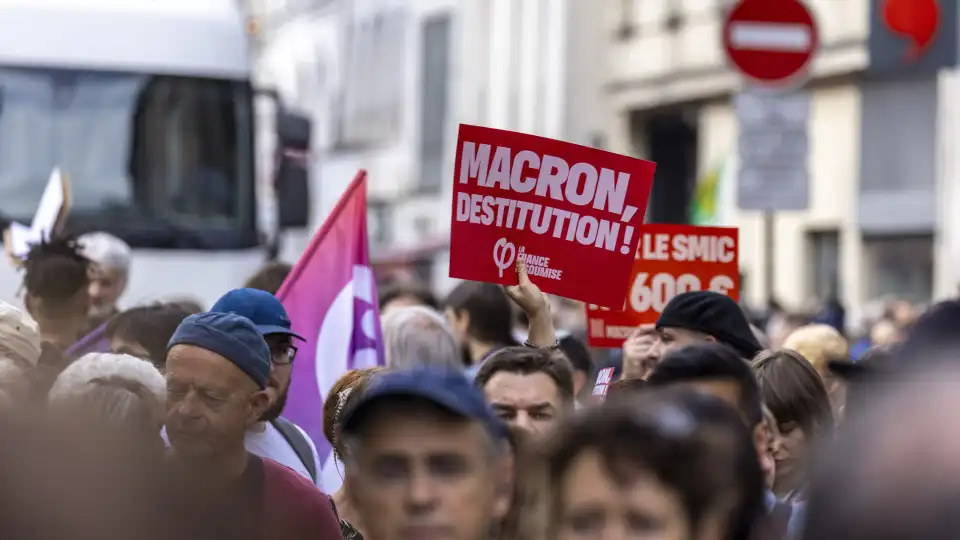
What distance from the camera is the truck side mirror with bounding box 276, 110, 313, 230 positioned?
15211 mm

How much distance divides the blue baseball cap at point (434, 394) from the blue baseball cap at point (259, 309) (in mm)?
2808

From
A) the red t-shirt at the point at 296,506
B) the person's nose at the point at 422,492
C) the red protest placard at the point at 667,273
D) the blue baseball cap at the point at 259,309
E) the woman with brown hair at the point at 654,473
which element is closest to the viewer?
the woman with brown hair at the point at 654,473

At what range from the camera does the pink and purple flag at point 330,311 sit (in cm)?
802

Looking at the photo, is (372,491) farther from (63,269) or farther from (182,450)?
(63,269)

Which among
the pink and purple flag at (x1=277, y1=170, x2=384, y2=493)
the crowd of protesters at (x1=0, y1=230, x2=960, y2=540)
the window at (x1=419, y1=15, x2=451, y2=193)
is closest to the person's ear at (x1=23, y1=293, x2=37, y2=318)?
the pink and purple flag at (x1=277, y1=170, x2=384, y2=493)

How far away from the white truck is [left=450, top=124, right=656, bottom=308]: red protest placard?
669 centimetres

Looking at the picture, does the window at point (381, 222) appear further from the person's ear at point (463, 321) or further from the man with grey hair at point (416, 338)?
the man with grey hair at point (416, 338)

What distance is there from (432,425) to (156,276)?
1044cm

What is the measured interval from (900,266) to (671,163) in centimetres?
788

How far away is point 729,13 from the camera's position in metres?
13.6

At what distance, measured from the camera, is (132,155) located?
45.9ft

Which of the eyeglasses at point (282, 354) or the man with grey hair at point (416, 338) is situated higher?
the eyeglasses at point (282, 354)

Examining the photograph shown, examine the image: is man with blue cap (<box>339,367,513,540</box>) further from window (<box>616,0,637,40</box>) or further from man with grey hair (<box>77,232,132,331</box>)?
window (<box>616,0,637,40</box>)

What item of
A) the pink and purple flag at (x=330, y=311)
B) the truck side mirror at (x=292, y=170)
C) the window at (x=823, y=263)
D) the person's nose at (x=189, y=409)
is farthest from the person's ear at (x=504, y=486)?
the window at (x=823, y=263)
